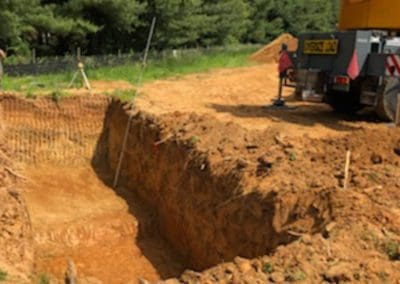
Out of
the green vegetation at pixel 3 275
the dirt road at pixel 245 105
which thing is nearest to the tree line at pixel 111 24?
the dirt road at pixel 245 105

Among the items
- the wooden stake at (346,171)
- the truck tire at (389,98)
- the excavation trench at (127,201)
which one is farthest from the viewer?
the truck tire at (389,98)

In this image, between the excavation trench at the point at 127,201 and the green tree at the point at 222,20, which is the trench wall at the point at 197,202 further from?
the green tree at the point at 222,20

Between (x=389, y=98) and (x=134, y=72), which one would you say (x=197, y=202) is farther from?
(x=134, y=72)

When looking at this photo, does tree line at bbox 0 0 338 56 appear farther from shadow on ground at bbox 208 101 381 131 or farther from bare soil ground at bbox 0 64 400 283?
shadow on ground at bbox 208 101 381 131

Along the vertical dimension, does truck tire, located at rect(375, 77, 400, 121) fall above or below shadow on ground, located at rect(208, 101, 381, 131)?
above

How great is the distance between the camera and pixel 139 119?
39.8 feet

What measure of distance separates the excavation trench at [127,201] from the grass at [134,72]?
1.02m

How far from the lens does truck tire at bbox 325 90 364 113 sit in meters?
12.3

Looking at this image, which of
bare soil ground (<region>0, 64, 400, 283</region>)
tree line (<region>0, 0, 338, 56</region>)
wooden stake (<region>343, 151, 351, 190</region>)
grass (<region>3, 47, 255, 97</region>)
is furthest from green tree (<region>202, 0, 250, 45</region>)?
wooden stake (<region>343, 151, 351, 190</region>)

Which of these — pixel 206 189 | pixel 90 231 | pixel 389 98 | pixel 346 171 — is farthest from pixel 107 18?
pixel 346 171

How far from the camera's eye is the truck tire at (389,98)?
10.1 metres

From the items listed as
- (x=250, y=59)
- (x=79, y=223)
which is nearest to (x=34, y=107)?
(x=79, y=223)

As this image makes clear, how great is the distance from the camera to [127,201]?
12.0 m

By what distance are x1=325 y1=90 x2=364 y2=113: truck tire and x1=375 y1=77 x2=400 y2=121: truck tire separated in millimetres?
1732
